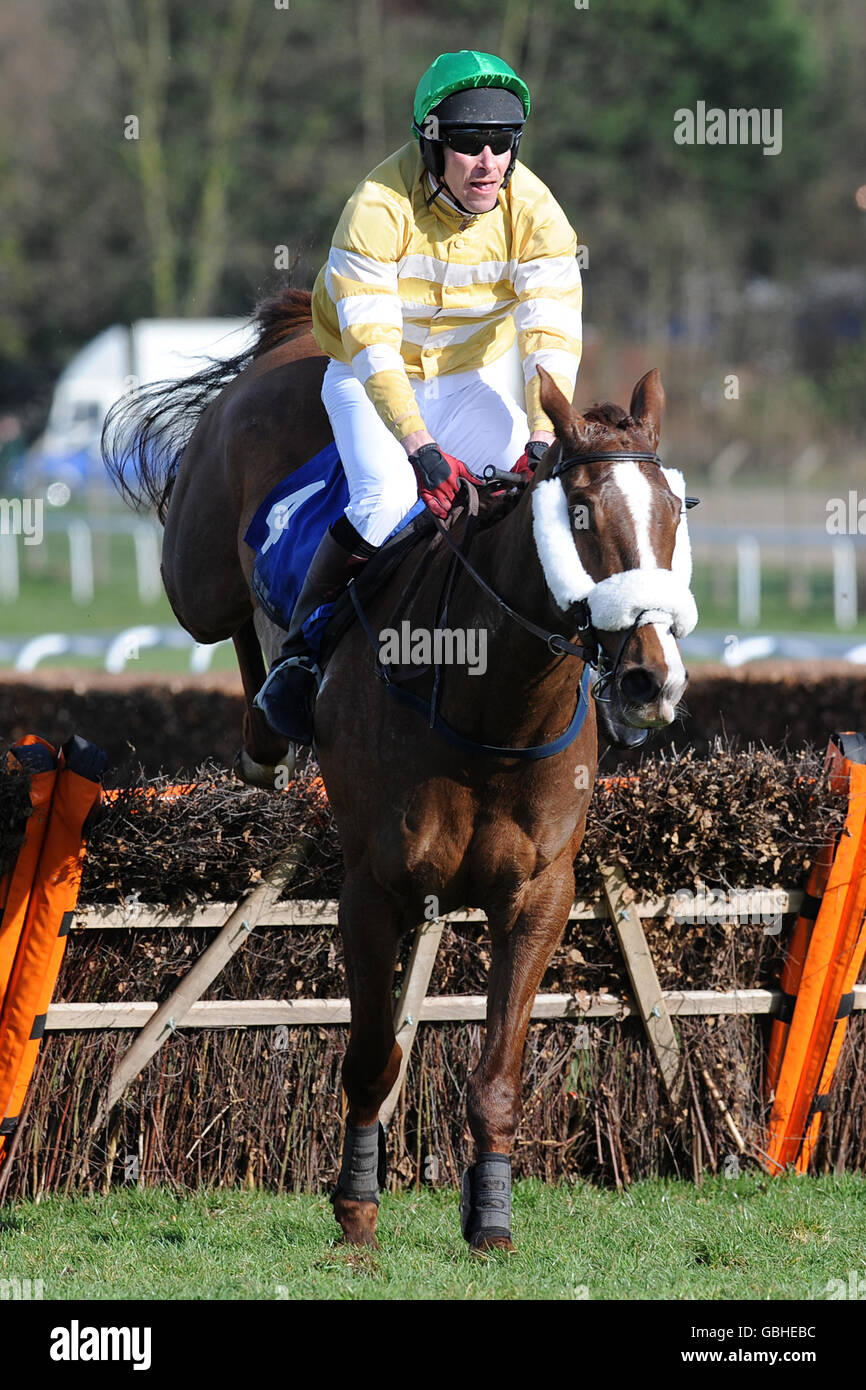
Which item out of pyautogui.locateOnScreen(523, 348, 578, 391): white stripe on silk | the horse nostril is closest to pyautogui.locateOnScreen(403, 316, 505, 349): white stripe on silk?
pyautogui.locateOnScreen(523, 348, 578, 391): white stripe on silk

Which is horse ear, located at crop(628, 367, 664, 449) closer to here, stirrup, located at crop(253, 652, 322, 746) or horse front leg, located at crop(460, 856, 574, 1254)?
horse front leg, located at crop(460, 856, 574, 1254)

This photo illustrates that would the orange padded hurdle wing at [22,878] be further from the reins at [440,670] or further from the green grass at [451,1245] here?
the reins at [440,670]

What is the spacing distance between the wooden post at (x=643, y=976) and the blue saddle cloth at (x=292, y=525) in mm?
1320

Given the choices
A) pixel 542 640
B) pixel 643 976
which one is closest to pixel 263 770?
pixel 643 976

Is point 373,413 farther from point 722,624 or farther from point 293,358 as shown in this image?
point 722,624

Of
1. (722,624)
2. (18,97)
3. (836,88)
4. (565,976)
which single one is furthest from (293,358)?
(836,88)

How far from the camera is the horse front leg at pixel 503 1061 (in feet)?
13.4

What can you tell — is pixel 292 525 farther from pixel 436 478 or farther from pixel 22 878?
pixel 22 878

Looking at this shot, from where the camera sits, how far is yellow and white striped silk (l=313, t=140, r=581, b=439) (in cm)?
438

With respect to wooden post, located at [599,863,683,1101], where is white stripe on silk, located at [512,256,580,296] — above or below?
above

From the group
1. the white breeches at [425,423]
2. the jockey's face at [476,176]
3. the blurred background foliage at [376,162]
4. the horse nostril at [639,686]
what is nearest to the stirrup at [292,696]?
the white breeches at [425,423]

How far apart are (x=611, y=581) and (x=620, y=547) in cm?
9

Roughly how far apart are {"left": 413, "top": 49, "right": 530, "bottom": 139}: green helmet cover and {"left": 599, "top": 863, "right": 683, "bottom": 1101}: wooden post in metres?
2.33

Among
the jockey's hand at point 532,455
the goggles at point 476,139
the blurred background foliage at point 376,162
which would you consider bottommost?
A: the jockey's hand at point 532,455
